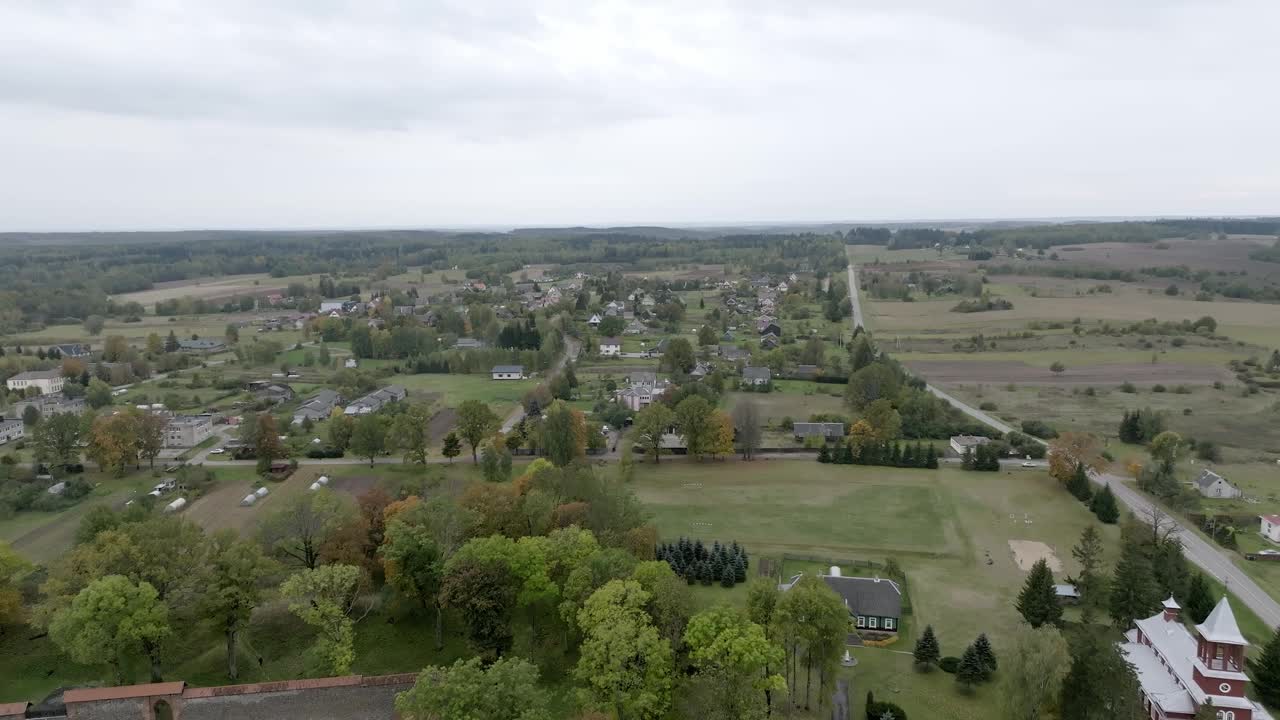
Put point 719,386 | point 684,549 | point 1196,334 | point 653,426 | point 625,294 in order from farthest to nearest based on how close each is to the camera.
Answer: point 625,294
point 1196,334
point 719,386
point 653,426
point 684,549

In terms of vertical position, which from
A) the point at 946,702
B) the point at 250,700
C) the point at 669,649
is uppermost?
the point at 669,649

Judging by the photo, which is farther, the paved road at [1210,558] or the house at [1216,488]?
the house at [1216,488]

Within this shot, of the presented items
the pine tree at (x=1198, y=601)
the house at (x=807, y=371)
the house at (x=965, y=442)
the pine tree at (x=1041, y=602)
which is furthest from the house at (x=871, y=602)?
the house at (x=807, y=371)

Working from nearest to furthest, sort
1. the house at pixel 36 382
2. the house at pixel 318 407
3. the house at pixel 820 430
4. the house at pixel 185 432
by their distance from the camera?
the house at pixel 185 432
the house at pixel 820 430
the house at pixel 318 407
the house at pixel 36 382

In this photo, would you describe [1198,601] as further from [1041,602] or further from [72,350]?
[72,350]

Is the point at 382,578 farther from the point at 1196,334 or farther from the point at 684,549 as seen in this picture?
the point at 1196,334

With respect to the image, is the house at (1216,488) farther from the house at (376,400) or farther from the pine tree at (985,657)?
the house at (376,400)

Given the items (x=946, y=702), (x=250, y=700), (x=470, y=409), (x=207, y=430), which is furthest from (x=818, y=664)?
(x=207, y=430)
